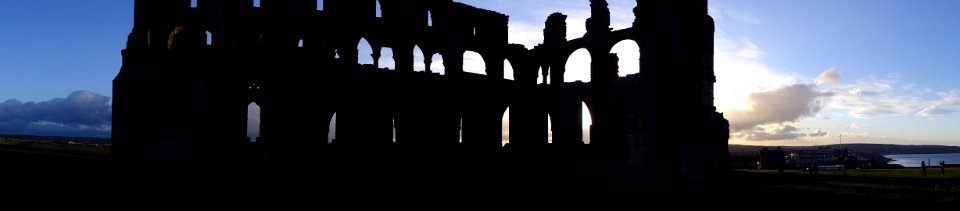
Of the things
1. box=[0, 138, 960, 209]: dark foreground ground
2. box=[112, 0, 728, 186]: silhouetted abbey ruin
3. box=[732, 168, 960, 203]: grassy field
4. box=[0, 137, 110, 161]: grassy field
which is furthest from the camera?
box=[0, 137, 110, 161]: grassy field

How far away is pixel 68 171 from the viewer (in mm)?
20062

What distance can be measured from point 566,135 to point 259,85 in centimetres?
997

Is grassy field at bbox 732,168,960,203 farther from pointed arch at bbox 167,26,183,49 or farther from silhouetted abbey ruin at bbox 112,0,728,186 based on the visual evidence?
pointed arch at bbox 167,26,183,49

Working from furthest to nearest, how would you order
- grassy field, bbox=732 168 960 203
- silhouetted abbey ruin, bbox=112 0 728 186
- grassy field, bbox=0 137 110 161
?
grassy field, bbox=0 137 110 161, silhouetted abbey ruin, bbox=112 0 728 186, grassy field, bbox=732 168 960 203

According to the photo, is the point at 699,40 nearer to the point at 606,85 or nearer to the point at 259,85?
the point at 606,85

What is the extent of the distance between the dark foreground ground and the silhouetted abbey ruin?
0.44m

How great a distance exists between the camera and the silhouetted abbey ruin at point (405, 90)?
1711 cm

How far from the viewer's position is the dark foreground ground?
1397cm

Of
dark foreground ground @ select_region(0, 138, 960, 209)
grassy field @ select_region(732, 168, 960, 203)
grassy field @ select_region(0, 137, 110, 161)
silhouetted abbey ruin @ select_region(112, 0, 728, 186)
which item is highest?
silhouetted abbey ruin @ select_region(112, 0, 728, 186)

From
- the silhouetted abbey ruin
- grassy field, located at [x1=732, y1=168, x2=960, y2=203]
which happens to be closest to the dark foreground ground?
grassy field, located at [x1=732, y1=168, x2=960, y2=203]

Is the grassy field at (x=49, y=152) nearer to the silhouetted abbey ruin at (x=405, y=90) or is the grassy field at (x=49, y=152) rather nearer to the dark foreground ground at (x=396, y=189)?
the dark foreground ground at (x=396, y=189)

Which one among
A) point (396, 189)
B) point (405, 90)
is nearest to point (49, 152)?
point (405, 90)

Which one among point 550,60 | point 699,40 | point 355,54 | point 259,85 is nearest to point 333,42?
point 355,54

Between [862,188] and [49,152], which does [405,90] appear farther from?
[49,152]
